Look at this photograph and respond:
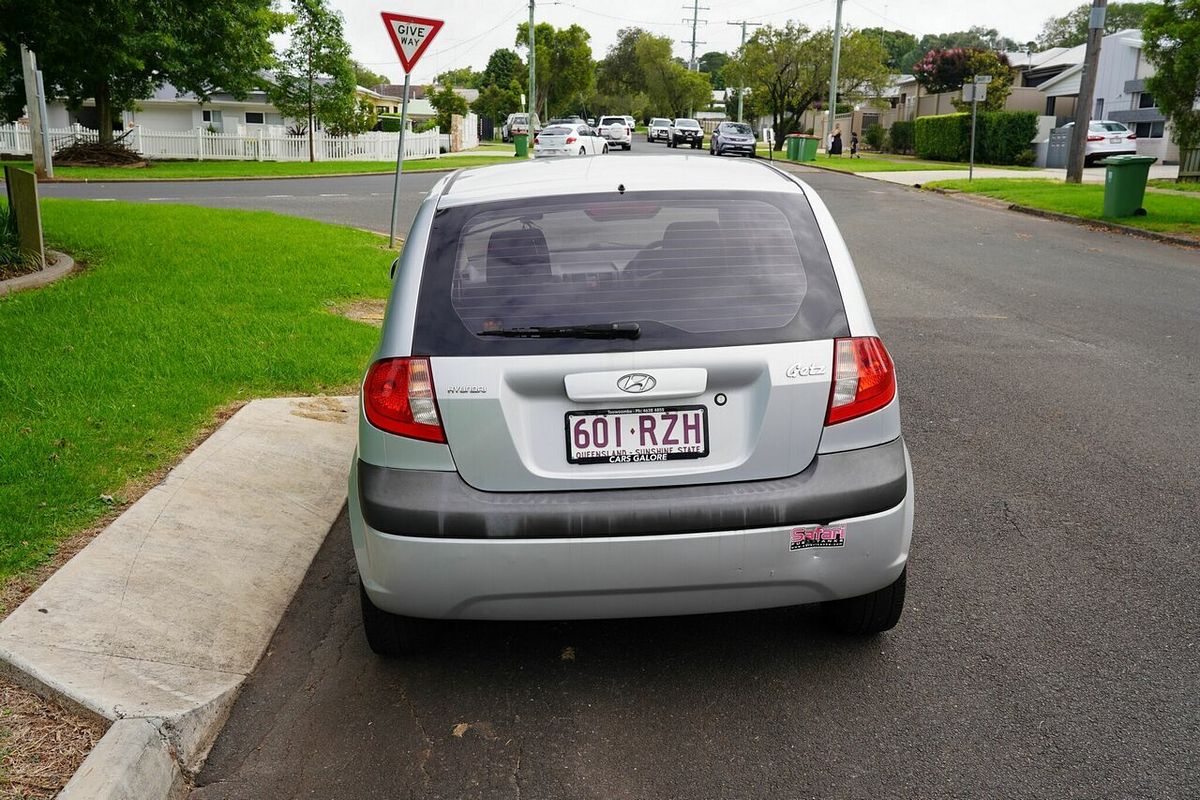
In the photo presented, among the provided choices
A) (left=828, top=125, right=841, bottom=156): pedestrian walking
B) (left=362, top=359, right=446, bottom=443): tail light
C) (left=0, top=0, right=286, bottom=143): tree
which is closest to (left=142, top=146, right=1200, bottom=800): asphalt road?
(left=362, top=359, right=446, bottom=443): tail light

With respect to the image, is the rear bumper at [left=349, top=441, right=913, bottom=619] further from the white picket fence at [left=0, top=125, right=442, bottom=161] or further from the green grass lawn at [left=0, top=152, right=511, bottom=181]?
the white picket fence at [left=0, top=125, right=442, bottom=161]

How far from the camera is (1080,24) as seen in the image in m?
126

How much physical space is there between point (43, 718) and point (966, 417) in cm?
545

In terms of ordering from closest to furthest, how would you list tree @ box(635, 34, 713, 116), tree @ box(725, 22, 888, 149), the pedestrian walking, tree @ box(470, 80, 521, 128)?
the pedestrian walking, tree @ box(725, 22, 888, 149), tree @ box(470, 80, 521, 128), tree @ box(635, 34, 713, 116)

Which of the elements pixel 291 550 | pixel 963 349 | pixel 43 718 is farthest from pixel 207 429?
pixel 963 349

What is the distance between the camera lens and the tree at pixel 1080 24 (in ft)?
397

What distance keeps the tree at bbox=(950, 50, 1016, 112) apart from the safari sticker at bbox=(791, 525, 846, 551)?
51.2m

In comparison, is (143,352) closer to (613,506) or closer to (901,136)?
(613,506)

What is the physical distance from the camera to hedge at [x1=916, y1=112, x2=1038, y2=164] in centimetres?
4456

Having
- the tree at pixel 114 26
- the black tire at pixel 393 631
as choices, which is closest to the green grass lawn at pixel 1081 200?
the tree at pixel 114 26

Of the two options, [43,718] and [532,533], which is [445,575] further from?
[43,718]

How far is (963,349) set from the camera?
8.96 metres

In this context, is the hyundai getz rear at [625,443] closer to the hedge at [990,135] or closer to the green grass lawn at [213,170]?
the green grass lawn at [213,170]

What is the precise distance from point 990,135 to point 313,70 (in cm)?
2727
